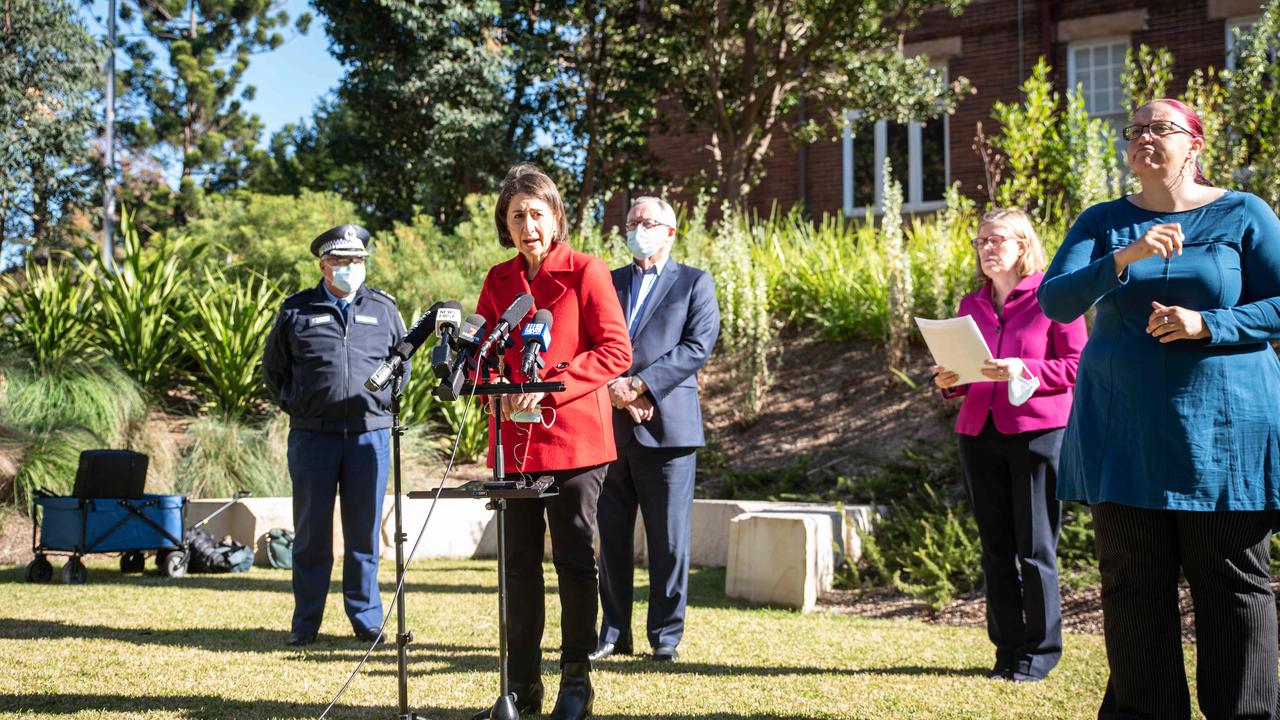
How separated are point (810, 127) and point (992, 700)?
13.7m

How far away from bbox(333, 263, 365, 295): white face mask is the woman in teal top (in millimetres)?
4049

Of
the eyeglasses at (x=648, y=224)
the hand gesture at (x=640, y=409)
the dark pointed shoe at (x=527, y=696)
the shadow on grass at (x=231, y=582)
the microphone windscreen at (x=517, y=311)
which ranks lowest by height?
the shadow on grass at (x=231, y=582)

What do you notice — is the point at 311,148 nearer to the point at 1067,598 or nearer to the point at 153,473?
the point at 153,473

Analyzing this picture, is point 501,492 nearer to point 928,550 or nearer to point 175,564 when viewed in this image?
point 928,550

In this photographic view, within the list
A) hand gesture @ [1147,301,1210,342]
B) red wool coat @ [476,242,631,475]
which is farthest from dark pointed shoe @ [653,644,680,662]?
hand gesture @ [1147,301,1210,342]

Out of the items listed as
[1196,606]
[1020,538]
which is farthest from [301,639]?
[1196,606]

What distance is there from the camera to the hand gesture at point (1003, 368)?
4.89 m

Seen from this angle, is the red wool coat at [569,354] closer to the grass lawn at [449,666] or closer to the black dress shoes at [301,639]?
the grass lawn at [449,666]

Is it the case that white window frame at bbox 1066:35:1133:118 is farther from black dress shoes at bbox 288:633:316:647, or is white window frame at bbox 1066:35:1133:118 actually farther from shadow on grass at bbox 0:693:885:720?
shadow on grass at bbox 0:693:885:720

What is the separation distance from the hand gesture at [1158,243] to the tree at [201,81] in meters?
31.4

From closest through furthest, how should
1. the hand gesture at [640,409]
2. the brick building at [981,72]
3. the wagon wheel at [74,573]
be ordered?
the hand gesture at [640,409] → the wagon wheel at [74,573] → the brick building at [981,72]

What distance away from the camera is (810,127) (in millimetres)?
17562

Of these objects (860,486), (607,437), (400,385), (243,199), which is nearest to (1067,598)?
(860,486)

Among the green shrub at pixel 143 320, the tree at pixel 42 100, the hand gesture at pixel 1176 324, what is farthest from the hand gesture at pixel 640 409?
the tree at pixel 42 100
